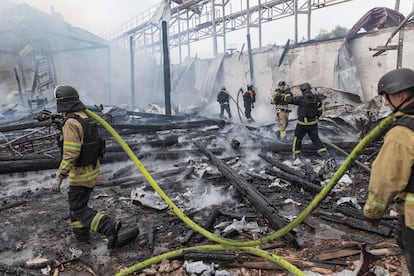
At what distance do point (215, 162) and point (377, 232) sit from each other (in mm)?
3241

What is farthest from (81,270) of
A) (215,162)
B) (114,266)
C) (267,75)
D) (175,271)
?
(267,75)

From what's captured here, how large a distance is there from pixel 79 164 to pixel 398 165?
295cm

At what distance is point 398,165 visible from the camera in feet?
5.62

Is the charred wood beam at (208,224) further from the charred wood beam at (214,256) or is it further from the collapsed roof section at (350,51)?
the collapsed roof section at (350,51)

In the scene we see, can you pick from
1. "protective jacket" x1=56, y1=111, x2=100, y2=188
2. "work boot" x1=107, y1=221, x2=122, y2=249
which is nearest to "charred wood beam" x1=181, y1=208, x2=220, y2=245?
"work boot" x1=107, y1=221, x2=122, y2=249

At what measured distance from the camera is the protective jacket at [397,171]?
1.70 metres

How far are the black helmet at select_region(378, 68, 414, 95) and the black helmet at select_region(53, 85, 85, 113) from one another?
117 inches

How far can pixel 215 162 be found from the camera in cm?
602

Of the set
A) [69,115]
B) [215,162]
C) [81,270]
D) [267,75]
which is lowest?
[81,270]

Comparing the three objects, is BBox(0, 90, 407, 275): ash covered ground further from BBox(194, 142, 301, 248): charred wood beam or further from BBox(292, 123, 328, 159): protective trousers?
BBox(292, 123, 328, 159): protective trousers

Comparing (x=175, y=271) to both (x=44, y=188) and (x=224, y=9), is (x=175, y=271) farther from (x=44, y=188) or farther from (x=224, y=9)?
(x=224, y=9)

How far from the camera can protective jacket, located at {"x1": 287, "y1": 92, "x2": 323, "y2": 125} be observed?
653 centimetres

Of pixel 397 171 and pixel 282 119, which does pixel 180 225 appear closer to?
pixel 397 171

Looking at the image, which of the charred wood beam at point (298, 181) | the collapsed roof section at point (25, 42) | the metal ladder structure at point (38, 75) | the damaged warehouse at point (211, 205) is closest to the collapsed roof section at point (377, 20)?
the damaged warehouse at point (211, 205)
